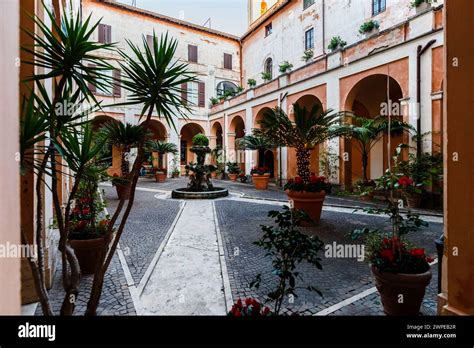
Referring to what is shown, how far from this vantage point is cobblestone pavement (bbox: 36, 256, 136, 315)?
2.76m

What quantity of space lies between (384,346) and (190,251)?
339 centimetres

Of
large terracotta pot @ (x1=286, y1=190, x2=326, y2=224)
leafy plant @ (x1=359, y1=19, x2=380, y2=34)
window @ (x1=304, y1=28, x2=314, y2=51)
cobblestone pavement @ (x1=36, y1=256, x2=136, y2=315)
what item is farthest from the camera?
window @ (x1=304, y1=28, x2=314, y2=51)

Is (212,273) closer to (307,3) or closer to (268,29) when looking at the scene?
(307,3)

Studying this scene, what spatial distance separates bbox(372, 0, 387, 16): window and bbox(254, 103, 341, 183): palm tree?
1074 centimetres

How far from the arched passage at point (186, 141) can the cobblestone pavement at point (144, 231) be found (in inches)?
610

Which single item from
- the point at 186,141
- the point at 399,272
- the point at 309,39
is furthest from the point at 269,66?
the point at 399,272

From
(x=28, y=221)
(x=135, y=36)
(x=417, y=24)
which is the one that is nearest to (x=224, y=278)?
(x=28, y=221)

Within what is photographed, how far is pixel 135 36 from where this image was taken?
21250mm

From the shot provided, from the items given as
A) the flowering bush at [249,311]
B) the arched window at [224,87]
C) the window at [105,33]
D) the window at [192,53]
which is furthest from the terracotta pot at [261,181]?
the window at [105,33]

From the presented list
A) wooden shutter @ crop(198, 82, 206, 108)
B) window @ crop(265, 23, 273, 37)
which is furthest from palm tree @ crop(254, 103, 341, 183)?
wooden shutter @ crop(198, 82, 206, 108)

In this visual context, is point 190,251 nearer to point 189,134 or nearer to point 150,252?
point 150,252

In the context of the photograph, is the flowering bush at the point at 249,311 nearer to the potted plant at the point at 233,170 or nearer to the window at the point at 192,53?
the potted plant at the point at 233,170

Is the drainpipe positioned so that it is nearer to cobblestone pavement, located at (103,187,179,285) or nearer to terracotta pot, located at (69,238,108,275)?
cobblestone pavement, located at (103,187,179,285)

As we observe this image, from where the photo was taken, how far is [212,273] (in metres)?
3.69
